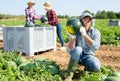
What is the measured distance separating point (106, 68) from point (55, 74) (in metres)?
0.95

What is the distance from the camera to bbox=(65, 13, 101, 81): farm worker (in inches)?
210

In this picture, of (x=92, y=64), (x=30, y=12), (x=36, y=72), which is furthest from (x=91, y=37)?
(x=30, y=12)

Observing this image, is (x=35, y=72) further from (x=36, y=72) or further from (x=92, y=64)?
(x=92, y=64)

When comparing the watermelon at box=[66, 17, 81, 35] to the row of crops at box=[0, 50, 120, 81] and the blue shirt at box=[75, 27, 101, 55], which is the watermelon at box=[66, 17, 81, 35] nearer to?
the blue shirt at box=[75, 27, 101, 55]

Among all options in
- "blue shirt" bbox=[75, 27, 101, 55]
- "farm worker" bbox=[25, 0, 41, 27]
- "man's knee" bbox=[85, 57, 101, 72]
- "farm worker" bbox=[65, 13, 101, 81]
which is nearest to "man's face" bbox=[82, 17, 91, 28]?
"farm worker" bbox=[65, 13, 101, 81]

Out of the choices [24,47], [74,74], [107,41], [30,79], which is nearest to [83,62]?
[74,74]

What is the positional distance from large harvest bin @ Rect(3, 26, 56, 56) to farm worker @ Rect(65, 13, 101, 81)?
2.98 metres

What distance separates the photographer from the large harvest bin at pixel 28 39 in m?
8.44

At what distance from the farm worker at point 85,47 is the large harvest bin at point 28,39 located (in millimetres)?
2982

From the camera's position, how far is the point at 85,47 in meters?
5.58

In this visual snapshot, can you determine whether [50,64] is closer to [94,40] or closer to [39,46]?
[94,40]

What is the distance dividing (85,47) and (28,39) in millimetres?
3090

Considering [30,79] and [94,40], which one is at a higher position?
[94,40]

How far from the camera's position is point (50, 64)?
229 inches
